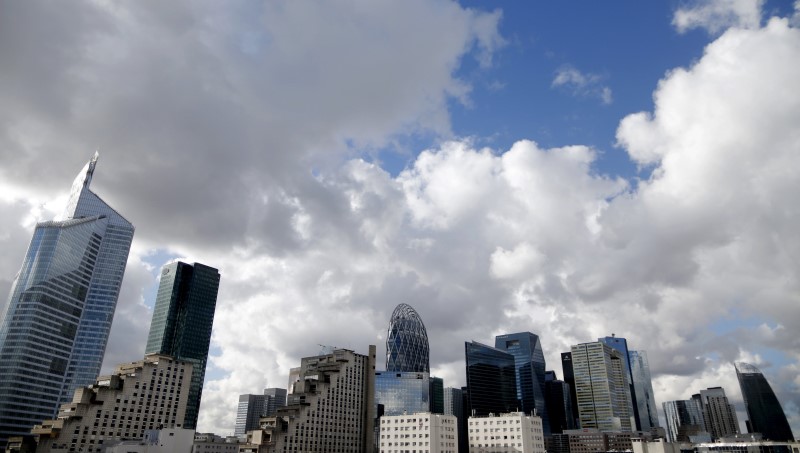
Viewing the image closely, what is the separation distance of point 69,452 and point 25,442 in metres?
17.7

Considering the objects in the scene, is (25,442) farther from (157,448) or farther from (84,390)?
(157,448)

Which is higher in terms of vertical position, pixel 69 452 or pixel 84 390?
pixel 84 390

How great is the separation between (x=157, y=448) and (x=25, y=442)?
51696 mm

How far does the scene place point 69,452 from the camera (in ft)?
604

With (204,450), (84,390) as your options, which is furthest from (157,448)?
(84,390)

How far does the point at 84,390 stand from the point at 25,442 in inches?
938

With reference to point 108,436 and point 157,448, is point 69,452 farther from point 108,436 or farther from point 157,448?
point 157,448

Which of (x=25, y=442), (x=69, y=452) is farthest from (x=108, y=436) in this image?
(x=25, y=442)

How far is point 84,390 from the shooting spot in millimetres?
194750

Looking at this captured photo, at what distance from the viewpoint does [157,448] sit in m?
177

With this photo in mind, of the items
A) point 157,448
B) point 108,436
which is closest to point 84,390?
point 108,436

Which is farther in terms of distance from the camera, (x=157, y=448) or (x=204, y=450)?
(x=204, y=450)

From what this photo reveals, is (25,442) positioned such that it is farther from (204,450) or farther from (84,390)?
(204,450)

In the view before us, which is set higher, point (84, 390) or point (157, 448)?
point (84, 390)
